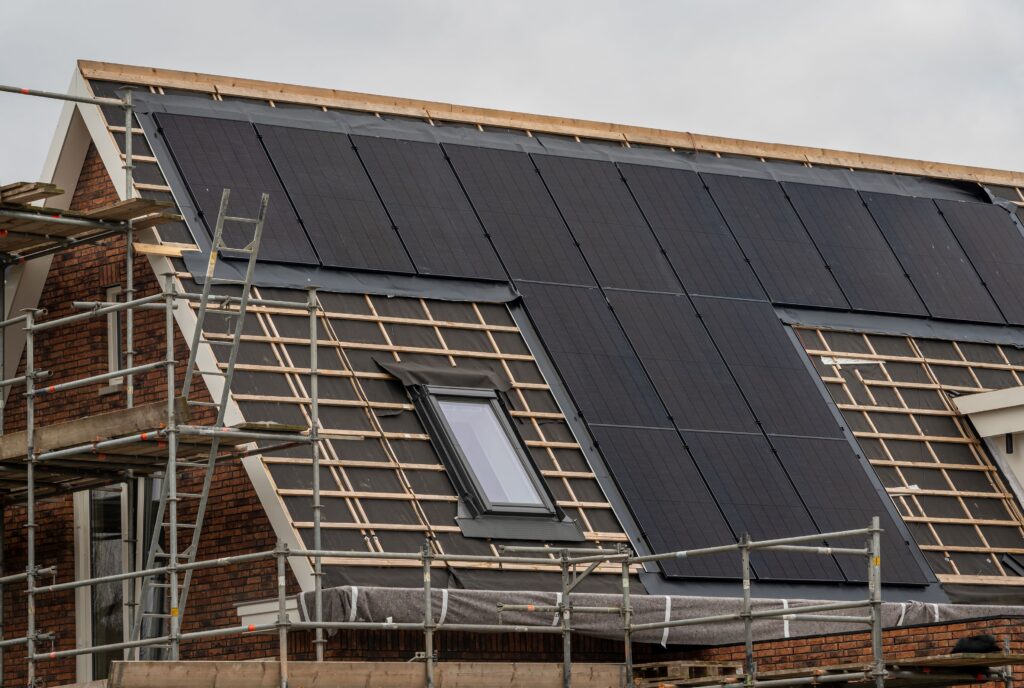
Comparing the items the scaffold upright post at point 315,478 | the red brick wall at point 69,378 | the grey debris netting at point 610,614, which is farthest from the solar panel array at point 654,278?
the scaffold upright post at point 315,478

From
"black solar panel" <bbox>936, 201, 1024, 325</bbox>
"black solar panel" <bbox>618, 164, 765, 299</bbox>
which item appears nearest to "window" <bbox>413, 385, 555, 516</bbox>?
"black solar panel" <bbox>618, 164, 765, 299</bbox>

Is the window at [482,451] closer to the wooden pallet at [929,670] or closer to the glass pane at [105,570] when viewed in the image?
the wooden pallet at [929,670]

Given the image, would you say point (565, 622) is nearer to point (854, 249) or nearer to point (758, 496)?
point (758, 496)

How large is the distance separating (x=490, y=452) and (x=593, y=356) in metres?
2.30

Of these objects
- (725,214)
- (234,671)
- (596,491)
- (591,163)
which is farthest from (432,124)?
(234,671)

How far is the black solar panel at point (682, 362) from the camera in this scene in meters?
21.8

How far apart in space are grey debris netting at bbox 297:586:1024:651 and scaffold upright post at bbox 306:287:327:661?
4.7 inches

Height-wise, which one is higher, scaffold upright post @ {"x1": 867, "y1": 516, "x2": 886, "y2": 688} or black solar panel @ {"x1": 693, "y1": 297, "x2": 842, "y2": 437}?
black solar panel @ {"x1": 693, "y1": 297, "x2": 842, "y2": 437}

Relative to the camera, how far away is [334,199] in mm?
21906

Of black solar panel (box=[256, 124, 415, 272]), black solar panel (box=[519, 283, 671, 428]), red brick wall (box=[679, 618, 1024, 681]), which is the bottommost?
red brick wall (box=[679, 618, 1024, 681])

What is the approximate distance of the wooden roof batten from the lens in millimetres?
22172

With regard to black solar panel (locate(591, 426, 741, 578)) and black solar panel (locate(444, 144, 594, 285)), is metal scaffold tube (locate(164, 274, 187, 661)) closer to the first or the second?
black solar panel (locate(591, 426, 741, 578))

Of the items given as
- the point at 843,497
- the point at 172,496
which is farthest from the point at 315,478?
the point at 843,497

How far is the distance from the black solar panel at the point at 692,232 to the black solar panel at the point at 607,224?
0.20 meters
